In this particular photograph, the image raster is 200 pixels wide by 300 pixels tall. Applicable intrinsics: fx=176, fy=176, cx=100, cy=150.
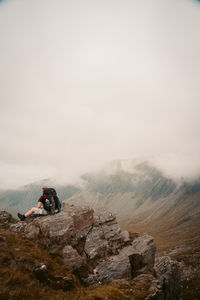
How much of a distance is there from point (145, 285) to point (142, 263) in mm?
5373

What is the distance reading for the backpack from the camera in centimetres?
2048

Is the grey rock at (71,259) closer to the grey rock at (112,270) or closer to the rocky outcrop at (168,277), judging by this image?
the grey rock at (112,270)

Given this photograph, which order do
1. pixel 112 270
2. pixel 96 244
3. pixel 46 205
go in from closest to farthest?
pixel 112 270 < pixel 96 244 < pixel 46 205

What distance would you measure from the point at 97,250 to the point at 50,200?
25.1 feet

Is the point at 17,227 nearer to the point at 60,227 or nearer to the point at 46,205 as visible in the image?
the point at 46,205

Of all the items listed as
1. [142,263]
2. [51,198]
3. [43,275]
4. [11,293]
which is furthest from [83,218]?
[11,293]

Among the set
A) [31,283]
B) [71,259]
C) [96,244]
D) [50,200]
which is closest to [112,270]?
Answer: [96,244]

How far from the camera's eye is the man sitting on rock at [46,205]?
20.4 meters

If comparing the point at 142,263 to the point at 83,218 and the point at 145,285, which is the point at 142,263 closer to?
the point at 145,285

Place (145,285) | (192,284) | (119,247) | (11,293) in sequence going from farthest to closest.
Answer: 1. (192,284)
2. (119,247)
3. (145,285)
4. (11,293)

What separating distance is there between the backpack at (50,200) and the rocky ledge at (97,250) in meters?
1.14

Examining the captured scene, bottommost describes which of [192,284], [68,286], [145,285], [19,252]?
[192,284]

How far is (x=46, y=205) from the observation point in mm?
21234

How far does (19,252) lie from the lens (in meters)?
13.2
